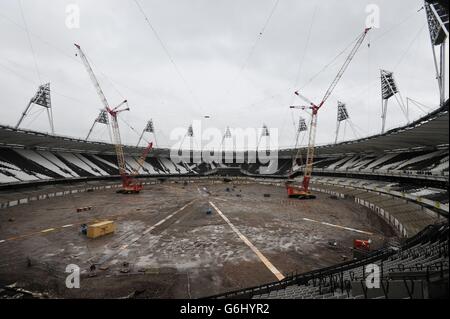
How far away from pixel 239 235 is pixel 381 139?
45687 millimetres

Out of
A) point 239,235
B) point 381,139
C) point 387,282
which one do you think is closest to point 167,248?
point 239,235

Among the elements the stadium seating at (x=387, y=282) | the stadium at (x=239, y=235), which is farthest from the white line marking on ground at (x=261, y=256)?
the stadium seating at (x=387, y=282)

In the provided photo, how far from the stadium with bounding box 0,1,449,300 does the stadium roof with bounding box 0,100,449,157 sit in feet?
1.36

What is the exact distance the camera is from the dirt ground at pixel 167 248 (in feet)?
53.0

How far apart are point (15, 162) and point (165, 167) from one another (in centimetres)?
6247

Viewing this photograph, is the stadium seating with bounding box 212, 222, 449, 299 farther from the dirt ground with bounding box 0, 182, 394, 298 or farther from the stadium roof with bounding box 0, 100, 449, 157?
the stadium roof with bounding box 0, 100, 449, 157

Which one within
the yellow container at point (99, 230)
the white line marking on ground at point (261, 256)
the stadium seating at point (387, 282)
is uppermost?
the stadium seating at point (387, 282)

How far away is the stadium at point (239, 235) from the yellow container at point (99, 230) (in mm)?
119

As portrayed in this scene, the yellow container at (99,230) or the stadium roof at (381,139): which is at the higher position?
the stadium roof at (381,139)

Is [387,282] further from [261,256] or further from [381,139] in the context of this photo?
[381,139]

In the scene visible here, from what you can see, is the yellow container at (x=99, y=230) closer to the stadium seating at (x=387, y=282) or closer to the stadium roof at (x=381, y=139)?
the stadium seating at (x=387, y=282)

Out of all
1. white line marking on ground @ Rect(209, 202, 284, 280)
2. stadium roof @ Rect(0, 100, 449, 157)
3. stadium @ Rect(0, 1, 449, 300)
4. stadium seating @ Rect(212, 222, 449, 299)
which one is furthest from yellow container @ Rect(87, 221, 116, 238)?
stadium roof @ Rect(0, 100, 449, 157)
